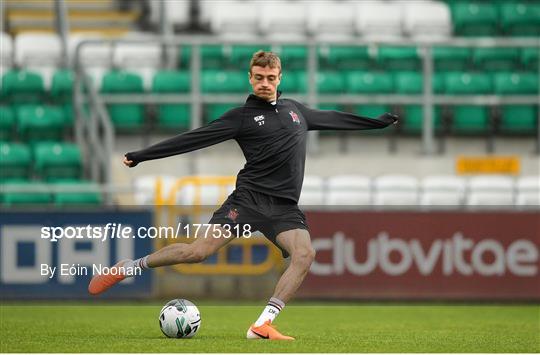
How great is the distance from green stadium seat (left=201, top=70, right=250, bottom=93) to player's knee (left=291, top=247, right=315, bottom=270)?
903 cm

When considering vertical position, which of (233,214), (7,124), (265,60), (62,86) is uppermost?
(265,60)

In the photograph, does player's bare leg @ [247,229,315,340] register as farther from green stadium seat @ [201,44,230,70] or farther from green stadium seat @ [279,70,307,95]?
green stadium seat @ [201,44,230,70]

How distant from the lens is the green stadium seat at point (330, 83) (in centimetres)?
1822

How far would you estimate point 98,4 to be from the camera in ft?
70.6

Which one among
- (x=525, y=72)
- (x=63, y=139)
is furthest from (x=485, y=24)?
(x=63, y=139)

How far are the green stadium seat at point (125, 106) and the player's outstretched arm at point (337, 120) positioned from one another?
8.70 metres

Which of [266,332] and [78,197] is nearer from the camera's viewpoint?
[266,332]

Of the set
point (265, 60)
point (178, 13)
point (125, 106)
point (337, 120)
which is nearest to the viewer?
point (265, 60)

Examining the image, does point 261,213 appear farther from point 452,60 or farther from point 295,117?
point 452,60

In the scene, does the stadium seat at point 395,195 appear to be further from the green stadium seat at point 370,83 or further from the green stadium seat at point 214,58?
the green stadium seat at point 214,58

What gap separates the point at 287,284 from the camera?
9.02 metres

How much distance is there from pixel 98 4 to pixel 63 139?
4.56 metres

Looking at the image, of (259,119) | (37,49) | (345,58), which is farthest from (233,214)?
(37,49)

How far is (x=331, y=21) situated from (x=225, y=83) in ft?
9.08
